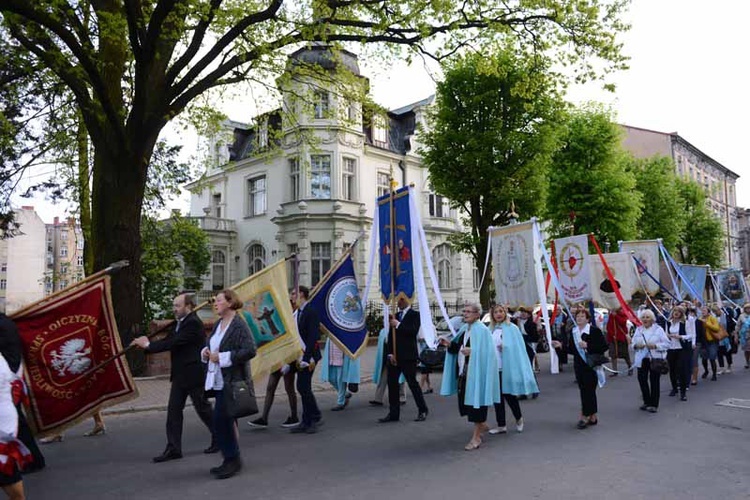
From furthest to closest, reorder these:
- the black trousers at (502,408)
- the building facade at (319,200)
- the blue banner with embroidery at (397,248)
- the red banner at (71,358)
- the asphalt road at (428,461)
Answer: the building facade at (319,200) → the blue banner with embroidery at (397,248) → the black trousers at (502,408) → the red banner at (71,358) → the asphalt road at (428,461)

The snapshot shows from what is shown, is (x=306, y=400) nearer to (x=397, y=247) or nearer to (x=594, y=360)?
(x=397, y=247)

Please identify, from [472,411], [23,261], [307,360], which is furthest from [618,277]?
[23,261]

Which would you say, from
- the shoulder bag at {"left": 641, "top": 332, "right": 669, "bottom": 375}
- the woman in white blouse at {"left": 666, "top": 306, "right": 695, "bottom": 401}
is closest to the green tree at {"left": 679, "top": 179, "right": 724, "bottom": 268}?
the woman in white blouse at {"left": 666, "top": 306, "right": 695, "bottom": 401}

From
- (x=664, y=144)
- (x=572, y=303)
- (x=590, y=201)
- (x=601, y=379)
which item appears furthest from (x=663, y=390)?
(x=664, y=144)

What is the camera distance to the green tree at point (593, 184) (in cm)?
3120

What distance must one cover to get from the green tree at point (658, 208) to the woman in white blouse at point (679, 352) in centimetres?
2799

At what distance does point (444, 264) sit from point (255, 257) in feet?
35.5

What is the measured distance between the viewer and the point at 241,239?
113 ft

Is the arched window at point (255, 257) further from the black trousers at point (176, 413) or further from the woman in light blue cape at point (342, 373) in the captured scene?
the black trousers at point (176, 413)

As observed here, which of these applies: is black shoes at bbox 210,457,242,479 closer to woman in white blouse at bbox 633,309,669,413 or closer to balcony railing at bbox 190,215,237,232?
woman in white blouse at bbox 633,309,669,413

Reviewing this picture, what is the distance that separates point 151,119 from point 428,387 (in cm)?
790


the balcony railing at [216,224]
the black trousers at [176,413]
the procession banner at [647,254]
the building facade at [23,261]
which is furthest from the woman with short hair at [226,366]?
the building facade at [23,261]

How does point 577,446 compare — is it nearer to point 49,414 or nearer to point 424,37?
point 49,414

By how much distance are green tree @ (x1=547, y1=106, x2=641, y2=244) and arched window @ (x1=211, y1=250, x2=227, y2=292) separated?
18.1m
